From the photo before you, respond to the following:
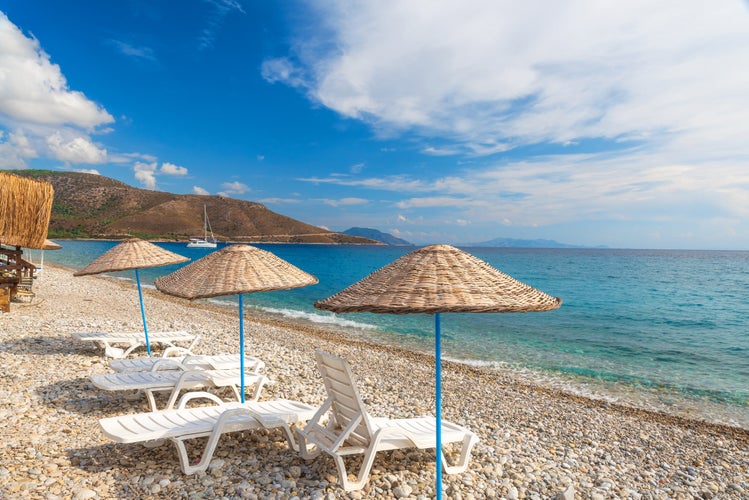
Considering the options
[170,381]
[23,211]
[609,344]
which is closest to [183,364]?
[170,381]

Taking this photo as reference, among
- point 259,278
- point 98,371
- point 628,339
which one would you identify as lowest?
point 628,339

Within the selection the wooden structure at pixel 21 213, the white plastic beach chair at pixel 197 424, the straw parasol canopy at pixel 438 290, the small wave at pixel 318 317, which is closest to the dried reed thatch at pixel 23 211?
the wooden structure at pixel 21 213

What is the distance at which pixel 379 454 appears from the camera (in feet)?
14.5

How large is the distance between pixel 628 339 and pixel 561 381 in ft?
24.8

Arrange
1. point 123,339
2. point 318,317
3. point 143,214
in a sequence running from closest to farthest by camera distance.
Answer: point 123,339 → point 318,317 → point 143,214

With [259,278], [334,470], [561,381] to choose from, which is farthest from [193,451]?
[561,381]

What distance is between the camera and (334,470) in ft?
13.4

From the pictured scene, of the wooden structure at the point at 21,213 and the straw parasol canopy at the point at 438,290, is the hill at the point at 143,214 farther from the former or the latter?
the straw parasol canopy at the point at 438,290

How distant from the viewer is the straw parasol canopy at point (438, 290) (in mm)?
2990

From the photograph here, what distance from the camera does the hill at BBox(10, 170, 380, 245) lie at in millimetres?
94250

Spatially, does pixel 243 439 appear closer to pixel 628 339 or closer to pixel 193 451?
pixel 193 451

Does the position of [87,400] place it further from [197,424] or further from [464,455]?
[464,455]

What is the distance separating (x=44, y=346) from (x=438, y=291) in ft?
27.2

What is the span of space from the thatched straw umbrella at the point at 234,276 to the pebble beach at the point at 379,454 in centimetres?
146
